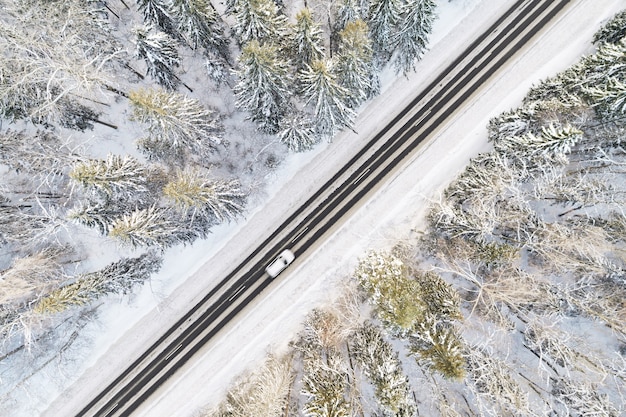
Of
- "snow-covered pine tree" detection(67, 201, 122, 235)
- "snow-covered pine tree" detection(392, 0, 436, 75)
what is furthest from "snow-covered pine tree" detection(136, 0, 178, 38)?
"snow-covered pine tree" detection(392, 0, 436, 75)

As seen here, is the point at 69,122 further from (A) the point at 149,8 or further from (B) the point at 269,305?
(B) the point at 269,305

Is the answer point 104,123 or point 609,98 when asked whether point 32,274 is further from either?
point 609,98

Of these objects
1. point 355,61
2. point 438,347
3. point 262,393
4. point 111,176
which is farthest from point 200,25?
point 438,347

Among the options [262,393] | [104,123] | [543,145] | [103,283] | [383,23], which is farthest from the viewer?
[104,123]

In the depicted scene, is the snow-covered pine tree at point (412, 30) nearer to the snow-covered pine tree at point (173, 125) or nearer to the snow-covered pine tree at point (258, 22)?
the snow-covered pine tree at point (258, 22)

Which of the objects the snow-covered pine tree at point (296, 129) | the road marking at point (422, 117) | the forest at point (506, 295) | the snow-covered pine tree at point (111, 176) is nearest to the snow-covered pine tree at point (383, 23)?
the road marking at point (422, 117)

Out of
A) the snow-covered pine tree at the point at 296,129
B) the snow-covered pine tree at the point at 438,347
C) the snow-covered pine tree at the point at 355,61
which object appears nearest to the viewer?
the snow-covered pine tree at the point at 438,347

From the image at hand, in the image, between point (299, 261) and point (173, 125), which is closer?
point (173, 125)
